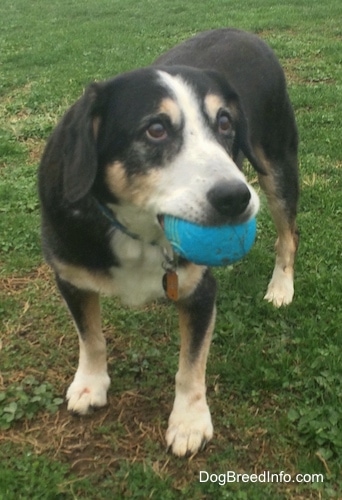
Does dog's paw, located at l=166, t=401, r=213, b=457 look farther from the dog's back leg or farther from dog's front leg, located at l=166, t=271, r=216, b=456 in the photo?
the dog's back leg

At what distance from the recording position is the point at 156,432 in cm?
305

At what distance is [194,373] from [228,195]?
1.14 m

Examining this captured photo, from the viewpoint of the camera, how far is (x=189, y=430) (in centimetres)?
291

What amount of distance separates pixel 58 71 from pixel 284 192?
21.2 ft

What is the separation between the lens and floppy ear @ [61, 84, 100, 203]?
2434 mm

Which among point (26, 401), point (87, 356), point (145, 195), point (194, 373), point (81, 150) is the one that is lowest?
point (26, 401)

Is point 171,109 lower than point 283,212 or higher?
higher

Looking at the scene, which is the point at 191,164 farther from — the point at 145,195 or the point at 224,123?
the point at 224,123

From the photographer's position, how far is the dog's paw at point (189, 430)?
9.51 ft

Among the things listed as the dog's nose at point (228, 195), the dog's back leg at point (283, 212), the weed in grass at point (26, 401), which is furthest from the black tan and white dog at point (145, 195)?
the dog's back leg at point (283, 212)

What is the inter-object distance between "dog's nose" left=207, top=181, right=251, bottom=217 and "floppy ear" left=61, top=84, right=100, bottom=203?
526 mm

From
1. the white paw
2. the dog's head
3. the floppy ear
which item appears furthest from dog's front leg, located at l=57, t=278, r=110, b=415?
the white paw

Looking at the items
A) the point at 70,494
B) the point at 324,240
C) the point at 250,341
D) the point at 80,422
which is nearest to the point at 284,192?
the point at 324,240

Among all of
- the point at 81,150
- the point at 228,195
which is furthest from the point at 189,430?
the point at 81,150
